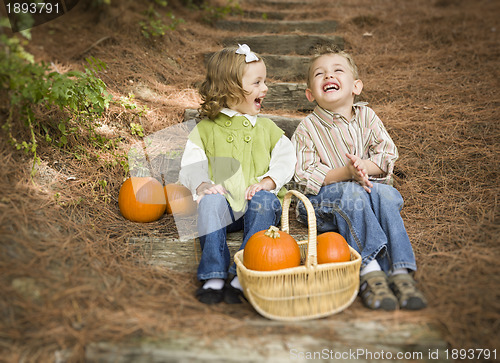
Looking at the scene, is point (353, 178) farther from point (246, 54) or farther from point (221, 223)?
point (246, 54)

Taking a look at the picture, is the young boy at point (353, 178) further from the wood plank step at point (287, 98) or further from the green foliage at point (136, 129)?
the green foliage at point (136, 129)

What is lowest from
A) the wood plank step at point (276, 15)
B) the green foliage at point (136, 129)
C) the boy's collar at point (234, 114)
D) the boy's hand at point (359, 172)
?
the boy's hand at point (359, 172)

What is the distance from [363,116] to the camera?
256 cm

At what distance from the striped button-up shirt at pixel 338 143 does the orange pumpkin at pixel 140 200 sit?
0.97 m

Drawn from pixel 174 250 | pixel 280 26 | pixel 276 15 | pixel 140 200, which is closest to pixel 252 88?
pixel 140 200

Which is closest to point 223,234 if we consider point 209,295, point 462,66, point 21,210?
point 209,295

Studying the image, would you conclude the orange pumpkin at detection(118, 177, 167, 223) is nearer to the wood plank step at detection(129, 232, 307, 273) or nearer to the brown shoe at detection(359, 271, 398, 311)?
the wood plank step at detection(129, 232, 307, 273)

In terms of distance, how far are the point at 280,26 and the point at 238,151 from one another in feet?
11.8

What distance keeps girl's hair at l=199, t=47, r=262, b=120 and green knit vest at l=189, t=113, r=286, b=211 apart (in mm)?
90

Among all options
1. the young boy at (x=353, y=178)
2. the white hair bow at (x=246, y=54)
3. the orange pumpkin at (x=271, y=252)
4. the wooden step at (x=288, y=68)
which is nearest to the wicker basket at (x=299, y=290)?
the orange pumpkin at (x=271, y=252)

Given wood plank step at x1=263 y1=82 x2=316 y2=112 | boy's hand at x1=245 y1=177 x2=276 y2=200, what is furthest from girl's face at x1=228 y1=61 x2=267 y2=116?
wood plank step at x1=263 y1=82 x2=316 y2=112

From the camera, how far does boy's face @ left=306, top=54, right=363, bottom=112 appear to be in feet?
8.12

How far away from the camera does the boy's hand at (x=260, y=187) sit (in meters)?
2.29

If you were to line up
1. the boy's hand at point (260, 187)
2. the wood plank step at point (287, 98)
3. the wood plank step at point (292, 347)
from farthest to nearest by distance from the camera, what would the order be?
1. the wood plank step at point (287, 98)
2. the boy's hand at point (260, 187)
3. the wood plank step at point (292, 347)
